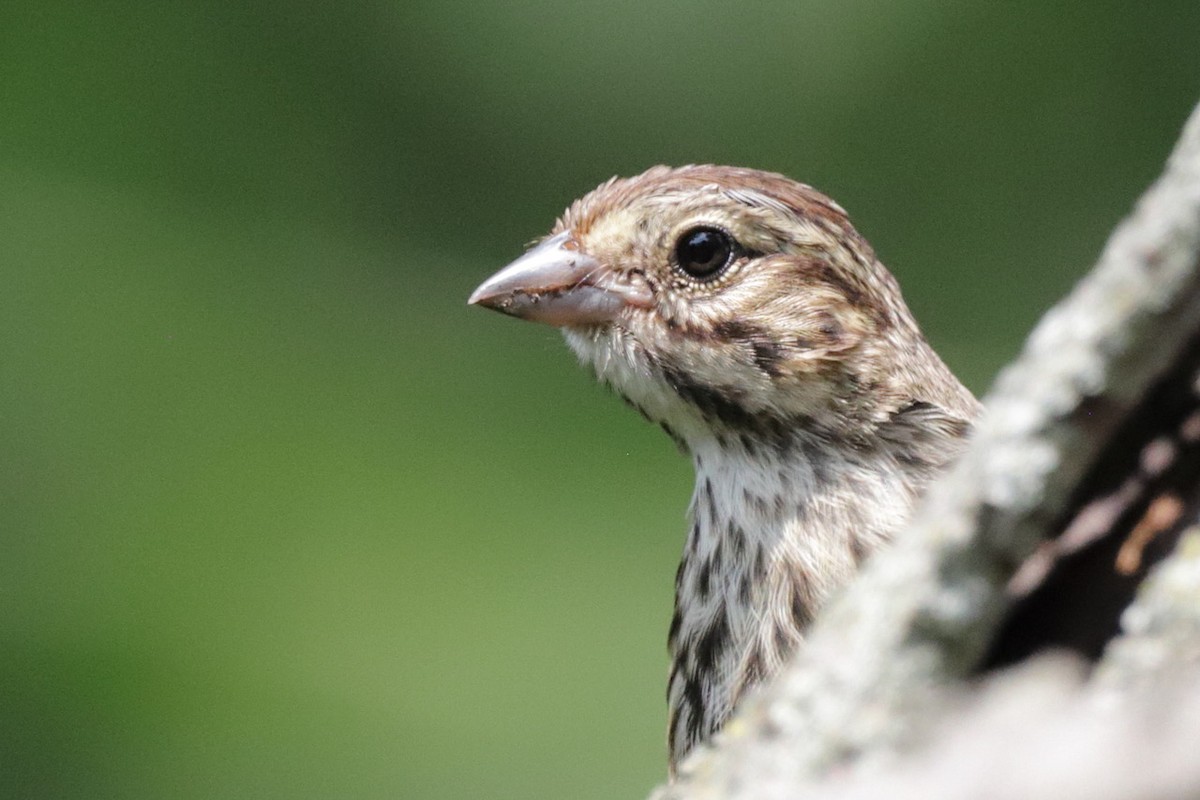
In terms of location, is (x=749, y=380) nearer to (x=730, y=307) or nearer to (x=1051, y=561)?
(x=730, y=307)

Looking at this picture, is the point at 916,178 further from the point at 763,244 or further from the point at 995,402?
the point at 995,402

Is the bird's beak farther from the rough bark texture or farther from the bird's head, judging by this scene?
the rough bark texture

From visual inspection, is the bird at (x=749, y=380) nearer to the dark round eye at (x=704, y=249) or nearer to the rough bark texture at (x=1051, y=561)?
the dark round eye at (x=704, y=249)

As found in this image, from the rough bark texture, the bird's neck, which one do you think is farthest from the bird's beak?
the rough bark texture

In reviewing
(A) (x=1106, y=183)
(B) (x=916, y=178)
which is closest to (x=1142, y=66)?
(A) (x=1106, y=183)

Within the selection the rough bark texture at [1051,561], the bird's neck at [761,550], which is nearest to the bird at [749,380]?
the bird's neck at [761,550]

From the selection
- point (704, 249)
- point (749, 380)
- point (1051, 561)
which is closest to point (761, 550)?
point (749, 380)
